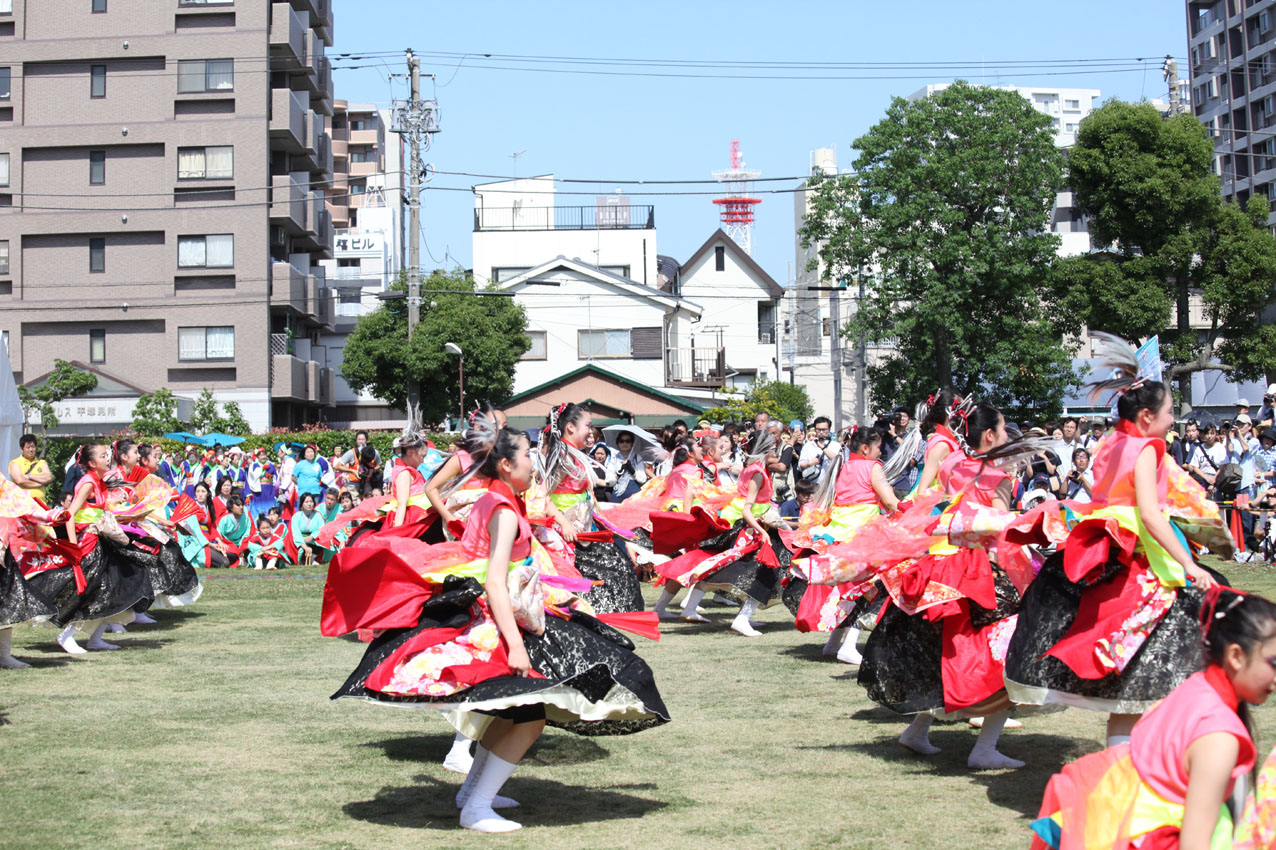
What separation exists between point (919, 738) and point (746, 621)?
4.91m

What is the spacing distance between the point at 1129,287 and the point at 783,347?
26.2 metres

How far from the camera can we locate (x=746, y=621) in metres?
11.8

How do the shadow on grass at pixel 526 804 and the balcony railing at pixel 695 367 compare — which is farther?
the balcony railing at pixel 695 367

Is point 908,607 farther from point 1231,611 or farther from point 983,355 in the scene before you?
point 983,355

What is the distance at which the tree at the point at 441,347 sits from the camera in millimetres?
41344

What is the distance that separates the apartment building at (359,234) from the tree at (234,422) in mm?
8911

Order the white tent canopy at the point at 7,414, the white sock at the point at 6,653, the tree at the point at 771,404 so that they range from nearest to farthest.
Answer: the white sock at the point at 6,653
the white tent canopy at the point at 7,414
the tree at the point at 771,404

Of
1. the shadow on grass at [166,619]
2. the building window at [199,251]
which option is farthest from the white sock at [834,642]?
the building window at [199,251]

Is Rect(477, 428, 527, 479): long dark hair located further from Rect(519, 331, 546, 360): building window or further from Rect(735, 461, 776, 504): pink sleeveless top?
Rect(519, 331, 546, 360): building window

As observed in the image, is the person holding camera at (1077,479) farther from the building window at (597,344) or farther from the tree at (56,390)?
the building window at (597,344)

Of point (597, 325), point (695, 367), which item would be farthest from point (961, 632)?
point (695, 367)

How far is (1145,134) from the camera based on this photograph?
31.6 metres

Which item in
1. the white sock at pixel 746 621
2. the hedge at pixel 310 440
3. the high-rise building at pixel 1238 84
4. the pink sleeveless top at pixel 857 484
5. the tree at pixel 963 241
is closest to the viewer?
the pink sleeveless top at pixel 857 484

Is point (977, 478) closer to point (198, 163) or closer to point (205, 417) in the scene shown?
point (205, 417)
